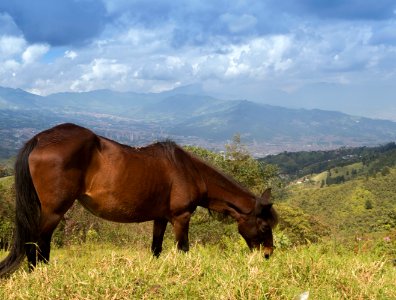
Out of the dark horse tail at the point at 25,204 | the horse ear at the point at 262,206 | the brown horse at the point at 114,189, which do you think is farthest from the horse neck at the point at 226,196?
the dark horse tail at the point at 25,204

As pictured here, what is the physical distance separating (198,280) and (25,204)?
257cm

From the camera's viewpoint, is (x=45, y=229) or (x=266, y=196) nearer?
(x=45, y=229)

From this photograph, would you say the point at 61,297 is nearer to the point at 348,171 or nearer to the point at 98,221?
the point at 98,221

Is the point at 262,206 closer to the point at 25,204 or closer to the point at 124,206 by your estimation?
the point at 124,206

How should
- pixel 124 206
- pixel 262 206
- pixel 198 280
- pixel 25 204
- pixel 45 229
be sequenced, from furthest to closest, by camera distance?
pixel 262 206 → pixel 124 206 → pixel 25 204 → pixel 45 229 → pixel 198 280

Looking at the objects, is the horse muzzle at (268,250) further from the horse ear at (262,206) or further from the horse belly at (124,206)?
the horse belly at (124,206)

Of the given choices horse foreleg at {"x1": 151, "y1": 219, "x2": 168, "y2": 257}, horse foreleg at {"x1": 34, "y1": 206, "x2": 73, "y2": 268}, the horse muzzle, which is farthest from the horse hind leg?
the horse muzzle

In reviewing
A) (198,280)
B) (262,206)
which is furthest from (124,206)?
(262,206)

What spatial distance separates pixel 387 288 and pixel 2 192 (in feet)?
88.9

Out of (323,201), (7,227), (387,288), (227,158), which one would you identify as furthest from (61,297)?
(323,201)

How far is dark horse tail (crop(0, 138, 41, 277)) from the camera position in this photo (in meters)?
5.16

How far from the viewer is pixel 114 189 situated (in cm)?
570

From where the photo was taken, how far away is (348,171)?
137000 millimetres

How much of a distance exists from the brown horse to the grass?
2.99 feet
